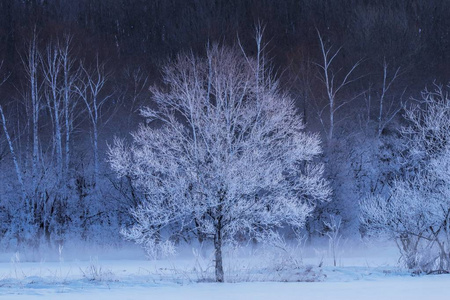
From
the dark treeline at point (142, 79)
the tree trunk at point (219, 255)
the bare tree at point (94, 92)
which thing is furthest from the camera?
the bare tree at point (94, 92)

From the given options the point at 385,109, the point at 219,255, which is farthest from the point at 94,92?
the point at 219,255

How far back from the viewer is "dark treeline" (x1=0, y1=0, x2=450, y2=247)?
2950 centimetres

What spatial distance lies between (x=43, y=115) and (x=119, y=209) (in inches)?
501

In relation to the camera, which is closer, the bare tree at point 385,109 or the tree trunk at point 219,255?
the tree trunk at point 219,255

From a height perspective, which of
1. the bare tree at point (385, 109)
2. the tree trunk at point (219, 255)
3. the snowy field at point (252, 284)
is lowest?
the snowy field at point (252, 284)

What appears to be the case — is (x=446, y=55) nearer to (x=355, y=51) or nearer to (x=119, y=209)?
Answer: (x=355, y=51)

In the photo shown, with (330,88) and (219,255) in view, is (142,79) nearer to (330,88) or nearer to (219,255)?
(330,88)

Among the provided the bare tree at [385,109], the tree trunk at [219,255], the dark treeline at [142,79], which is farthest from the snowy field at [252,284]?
the bare tree at [385,109]

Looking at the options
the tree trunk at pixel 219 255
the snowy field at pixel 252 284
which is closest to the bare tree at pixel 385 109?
the snowy field at pixel 252 284

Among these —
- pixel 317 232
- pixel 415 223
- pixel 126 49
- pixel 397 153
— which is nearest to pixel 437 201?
pixel 415 223

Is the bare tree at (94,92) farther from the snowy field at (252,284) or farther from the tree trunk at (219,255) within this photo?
the tree trunk at (219,255)

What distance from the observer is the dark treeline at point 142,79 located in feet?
96.8

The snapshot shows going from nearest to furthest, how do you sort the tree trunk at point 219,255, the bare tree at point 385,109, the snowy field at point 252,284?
1. the snowy field at point 252,284
2. the tree trunk at point 219,255
3. the bare tree at point 385,109

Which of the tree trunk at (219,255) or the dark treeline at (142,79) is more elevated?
the dark treeline at (142,79)
